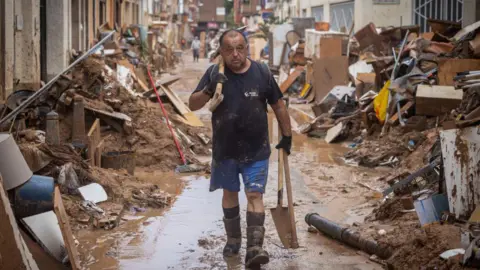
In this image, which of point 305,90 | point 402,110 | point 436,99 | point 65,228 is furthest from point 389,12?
point 65,228

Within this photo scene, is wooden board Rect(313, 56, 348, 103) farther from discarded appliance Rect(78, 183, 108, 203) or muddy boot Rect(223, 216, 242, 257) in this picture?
muddy boot Rect(223, 216, 242, 257)

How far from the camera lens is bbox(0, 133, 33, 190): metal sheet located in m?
5.38

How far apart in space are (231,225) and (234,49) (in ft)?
4.99

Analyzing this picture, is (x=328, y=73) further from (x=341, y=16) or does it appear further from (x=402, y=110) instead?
(x=341, y=16)

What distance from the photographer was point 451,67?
35.0 ft

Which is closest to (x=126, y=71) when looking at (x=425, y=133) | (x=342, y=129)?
(x=342, y=129)

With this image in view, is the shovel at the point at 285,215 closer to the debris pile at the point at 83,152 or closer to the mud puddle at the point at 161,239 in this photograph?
the mud puddle at the point at 161,239

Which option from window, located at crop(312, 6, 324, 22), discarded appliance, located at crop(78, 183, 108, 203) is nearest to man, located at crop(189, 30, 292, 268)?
discarded appliance, located at crop(78, 183, 108, 203)

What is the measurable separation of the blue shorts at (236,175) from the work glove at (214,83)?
0.58 meters

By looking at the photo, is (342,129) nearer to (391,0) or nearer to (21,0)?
(21,0)

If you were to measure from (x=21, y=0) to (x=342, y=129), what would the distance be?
6.58 meters

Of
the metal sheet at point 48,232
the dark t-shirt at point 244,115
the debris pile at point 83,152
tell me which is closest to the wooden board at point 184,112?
the debris pile at point 83,152

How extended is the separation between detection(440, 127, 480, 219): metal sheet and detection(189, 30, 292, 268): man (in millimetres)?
1374

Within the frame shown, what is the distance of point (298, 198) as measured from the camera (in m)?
9.23
